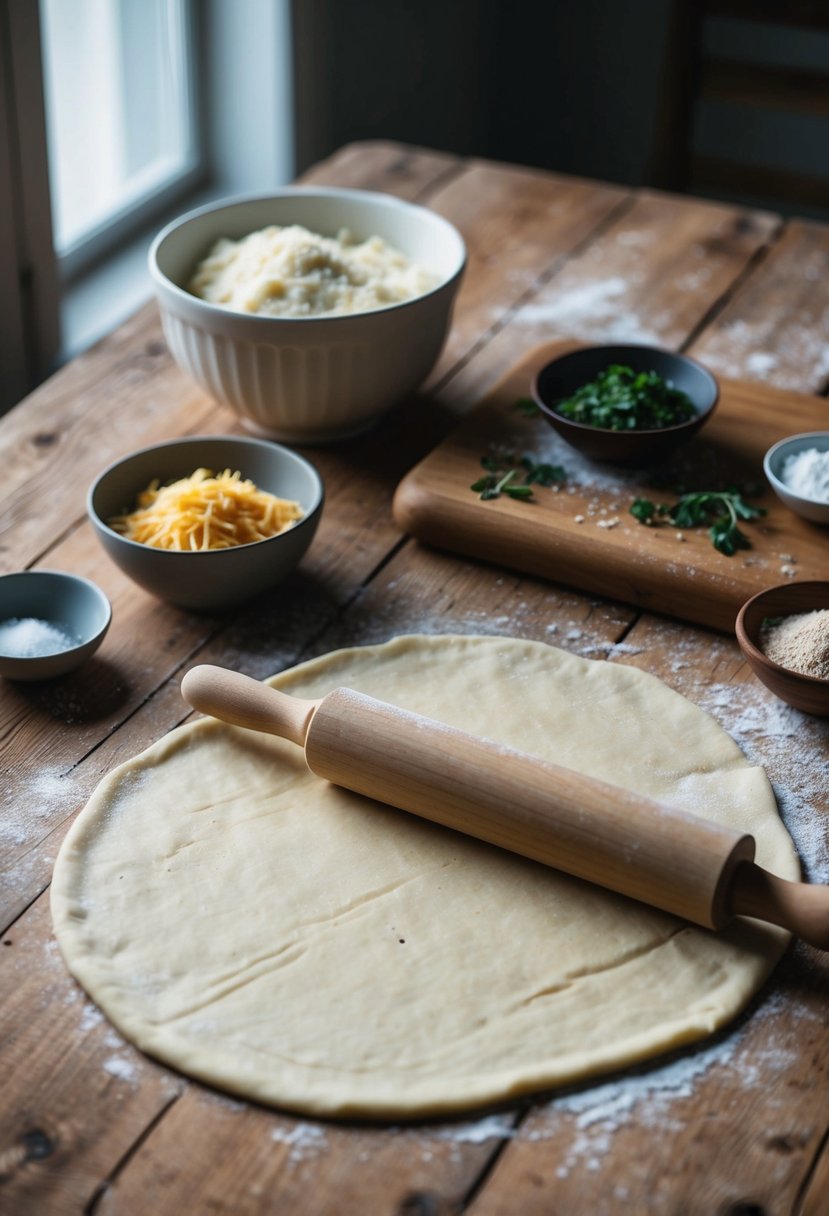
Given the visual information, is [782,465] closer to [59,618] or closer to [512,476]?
[512,476]

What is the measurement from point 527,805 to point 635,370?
2.67 feet

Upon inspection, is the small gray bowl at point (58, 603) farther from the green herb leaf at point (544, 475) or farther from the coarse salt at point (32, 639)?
the green herb leaf at point (544, 475)

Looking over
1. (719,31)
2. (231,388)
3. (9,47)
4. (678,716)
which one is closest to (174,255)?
(231,388)

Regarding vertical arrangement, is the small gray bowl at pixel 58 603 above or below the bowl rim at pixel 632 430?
below

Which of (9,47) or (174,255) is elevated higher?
(9,47)

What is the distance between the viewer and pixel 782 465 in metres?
1.55

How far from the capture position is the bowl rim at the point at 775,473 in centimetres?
146

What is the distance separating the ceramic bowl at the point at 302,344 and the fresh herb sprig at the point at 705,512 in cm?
35

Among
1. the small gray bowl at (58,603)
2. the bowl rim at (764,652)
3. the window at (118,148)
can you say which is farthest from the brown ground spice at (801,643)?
the window at (118,148)

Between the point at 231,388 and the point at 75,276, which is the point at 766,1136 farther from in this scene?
the point at 75,276

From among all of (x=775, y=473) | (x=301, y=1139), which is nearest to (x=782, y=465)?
(x=775, y=473)

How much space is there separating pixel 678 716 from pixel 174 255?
931 millimetres

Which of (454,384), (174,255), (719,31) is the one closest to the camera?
(174,255)

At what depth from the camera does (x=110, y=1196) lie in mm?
855
